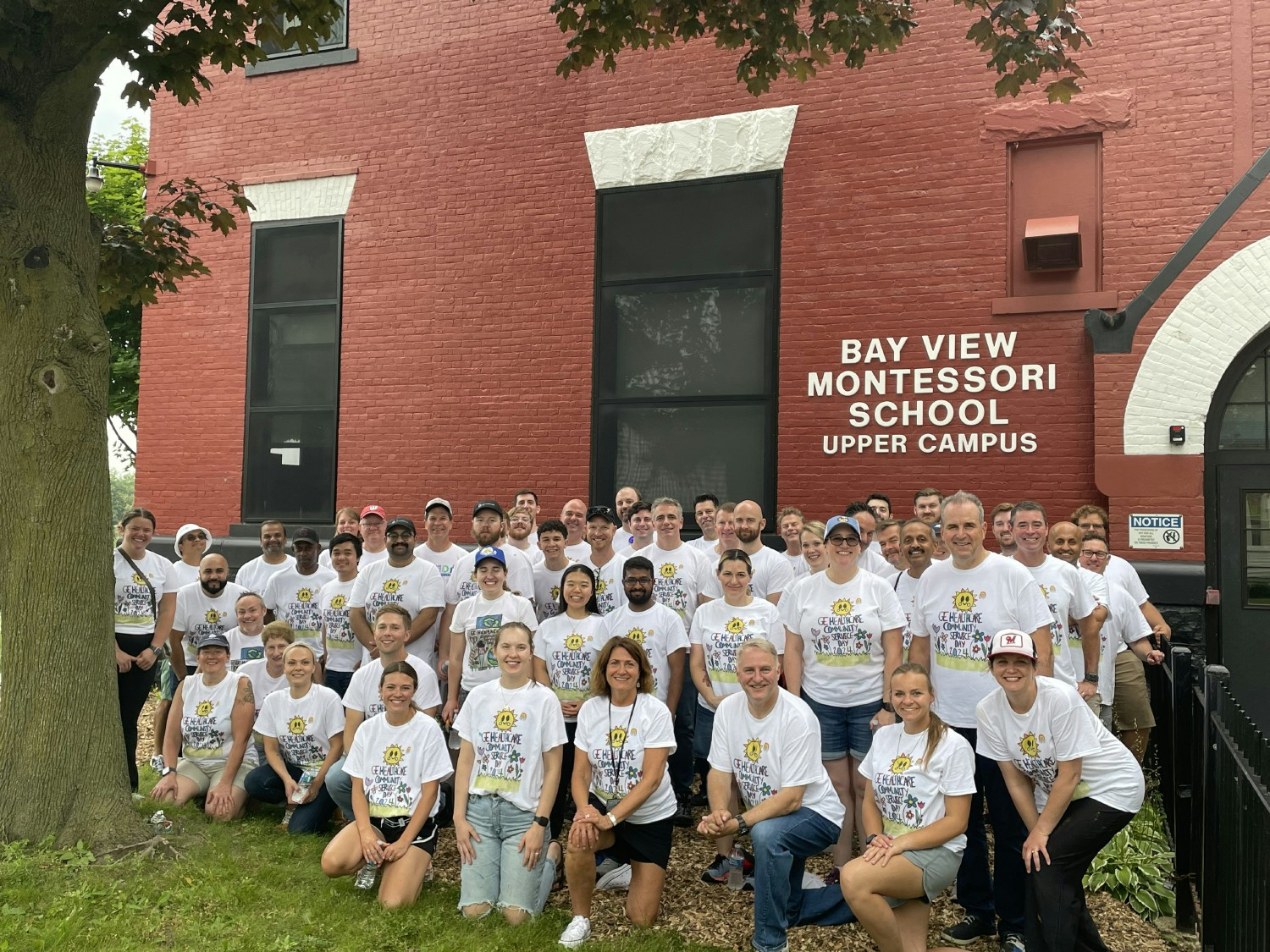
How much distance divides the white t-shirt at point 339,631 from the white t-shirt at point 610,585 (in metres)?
1.72

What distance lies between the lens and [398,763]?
18.7 ft

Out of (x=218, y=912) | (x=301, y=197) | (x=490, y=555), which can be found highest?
(x=301, y=197)

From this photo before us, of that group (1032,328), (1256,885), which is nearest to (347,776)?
(1256,885)

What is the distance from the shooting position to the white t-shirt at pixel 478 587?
7.09 metres

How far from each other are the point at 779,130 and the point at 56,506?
21.9ft

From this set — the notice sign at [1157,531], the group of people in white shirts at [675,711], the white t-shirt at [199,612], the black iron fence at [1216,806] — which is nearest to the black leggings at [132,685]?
the group of people in white shirts at [675,711]

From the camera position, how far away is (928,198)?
890 centimetres

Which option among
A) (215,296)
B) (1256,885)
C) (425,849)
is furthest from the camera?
(215,296)

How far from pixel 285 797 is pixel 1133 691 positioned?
5.61 meters

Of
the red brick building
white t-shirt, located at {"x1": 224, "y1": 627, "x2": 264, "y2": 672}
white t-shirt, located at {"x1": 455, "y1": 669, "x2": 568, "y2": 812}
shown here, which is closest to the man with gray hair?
white t-shirt, located at {"x1": 455, "y1": 669, "x2": 568, "y2": 812}

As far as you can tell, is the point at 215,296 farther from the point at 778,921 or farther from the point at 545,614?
the point at 778,921

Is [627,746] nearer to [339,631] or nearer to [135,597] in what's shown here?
[339,631]

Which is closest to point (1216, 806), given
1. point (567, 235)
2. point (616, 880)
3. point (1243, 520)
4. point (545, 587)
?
point (616, 880)

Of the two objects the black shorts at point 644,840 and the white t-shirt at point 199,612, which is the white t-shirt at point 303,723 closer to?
the white t-shirt at point 199,612
